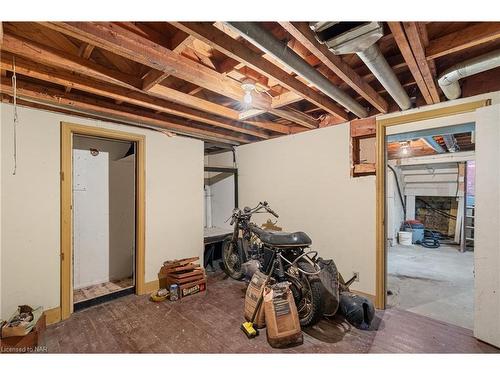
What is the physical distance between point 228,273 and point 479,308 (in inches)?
115

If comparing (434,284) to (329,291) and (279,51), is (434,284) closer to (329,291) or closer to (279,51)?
(329,291)

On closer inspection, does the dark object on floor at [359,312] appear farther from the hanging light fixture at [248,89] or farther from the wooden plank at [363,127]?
the hanging light fixture at [248,89]

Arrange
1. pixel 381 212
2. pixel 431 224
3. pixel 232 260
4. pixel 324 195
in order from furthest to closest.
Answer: pixel 431 224 < pixel 232 260 < pixel 324 195 < pixel 381 212

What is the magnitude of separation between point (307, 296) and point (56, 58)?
2.78 meters

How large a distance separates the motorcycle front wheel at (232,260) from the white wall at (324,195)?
62cm

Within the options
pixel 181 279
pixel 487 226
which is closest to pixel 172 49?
pixel 181 279

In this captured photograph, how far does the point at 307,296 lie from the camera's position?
7.09 ft

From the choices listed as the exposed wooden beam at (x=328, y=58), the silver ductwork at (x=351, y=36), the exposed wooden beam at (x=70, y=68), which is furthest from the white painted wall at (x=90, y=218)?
the silver ductwork at (x=351, y=36)

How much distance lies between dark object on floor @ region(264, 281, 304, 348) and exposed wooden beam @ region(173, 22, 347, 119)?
1831mm

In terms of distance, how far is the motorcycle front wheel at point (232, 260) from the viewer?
3.48 meters

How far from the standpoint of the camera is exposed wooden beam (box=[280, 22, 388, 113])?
122cm

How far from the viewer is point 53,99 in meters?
2.16

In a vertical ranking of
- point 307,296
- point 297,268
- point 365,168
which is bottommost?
point 307,296

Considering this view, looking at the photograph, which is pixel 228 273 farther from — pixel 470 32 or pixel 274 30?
pixel 470 32
